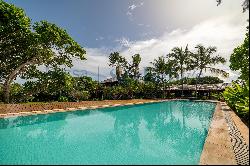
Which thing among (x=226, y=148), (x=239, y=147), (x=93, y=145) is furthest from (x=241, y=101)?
(x=93, y=145)

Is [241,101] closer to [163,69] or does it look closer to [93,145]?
[93,145]

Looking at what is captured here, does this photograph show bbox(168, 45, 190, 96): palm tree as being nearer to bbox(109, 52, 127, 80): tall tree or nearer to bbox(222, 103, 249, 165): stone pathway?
bbox(109, 52, 127, 80): tall tree

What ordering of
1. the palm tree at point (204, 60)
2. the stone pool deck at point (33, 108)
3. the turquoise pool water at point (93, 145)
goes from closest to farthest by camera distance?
the turquoise pool water at point (93, 145)
the stone pool deck at point (33, 108)
the palm tree at point (204, 60)

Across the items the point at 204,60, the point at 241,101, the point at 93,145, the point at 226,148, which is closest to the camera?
the point at 226,148

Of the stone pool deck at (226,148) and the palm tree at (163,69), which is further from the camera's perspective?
the palm tree at (163,69)

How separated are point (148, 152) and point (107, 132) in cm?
478

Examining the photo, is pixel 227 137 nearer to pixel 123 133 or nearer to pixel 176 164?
pixel 176 164

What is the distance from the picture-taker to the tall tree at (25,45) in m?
21.3

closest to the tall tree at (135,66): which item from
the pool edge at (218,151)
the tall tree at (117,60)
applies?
the tall tree at (117,60)

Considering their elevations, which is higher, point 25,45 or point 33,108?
point 25,45

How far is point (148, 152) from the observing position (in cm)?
945

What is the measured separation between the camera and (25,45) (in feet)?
76.2

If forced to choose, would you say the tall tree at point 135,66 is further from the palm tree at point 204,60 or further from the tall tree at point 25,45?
the tall tree at point 25,45

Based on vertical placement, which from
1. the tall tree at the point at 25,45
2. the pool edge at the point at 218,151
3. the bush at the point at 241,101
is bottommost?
the pool edge at the point at 218,151
